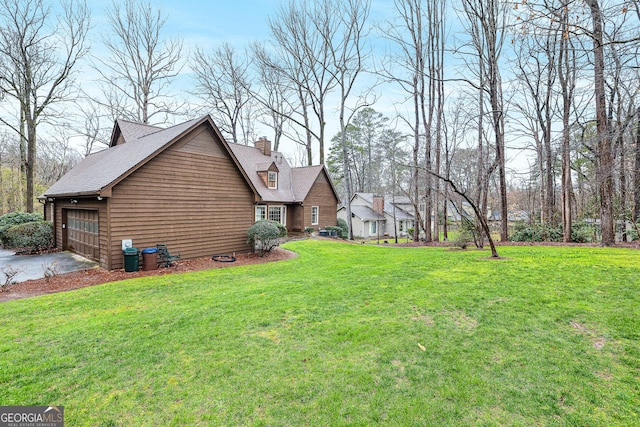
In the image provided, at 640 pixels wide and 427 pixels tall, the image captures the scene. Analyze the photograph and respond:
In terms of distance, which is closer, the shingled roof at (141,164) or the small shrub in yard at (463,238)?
the shingled roof at (141,164)

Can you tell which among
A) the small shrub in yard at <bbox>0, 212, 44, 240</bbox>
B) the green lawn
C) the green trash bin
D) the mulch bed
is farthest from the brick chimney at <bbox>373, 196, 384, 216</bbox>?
the small shrub in yard at <bbox>0, 212, 44, 240</bbox>

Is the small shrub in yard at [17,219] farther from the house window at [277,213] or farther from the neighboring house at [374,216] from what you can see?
the neighboring house at [374,216]

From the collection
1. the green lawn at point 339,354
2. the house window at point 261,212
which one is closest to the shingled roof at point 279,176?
the house window at point 261,212

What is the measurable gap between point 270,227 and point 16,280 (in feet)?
25.7

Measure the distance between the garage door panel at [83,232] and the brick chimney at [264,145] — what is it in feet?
43.6

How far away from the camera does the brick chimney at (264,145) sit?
77.0 ft

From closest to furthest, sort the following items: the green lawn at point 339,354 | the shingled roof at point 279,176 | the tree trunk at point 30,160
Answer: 1. the green lawn at point 339,354
2. the tree trunk at point 30,160
3. the shingled roof at point 279,176

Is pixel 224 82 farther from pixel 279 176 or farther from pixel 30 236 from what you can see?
pixel 30 236

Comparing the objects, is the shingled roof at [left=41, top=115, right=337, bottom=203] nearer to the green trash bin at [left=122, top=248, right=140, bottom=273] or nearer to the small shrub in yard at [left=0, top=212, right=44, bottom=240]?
the green trash bin at [left=122, top=248, right=140, bottom=273]

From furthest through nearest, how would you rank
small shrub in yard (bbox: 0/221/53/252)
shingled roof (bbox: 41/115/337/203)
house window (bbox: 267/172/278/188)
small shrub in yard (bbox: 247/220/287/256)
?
house window (bbox: 267/172/278/188) < small shrub in yard (bbox: 0/221/53/252) < small shrub in yard (bbox: 247/220/287/256) < shingled roof (bbox: 41/115/337/203)

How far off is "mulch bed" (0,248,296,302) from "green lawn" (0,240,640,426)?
3.51 feet

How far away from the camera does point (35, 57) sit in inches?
742

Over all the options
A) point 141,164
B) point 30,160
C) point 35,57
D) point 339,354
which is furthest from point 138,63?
point 339,354

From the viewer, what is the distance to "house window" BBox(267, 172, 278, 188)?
21294mm
